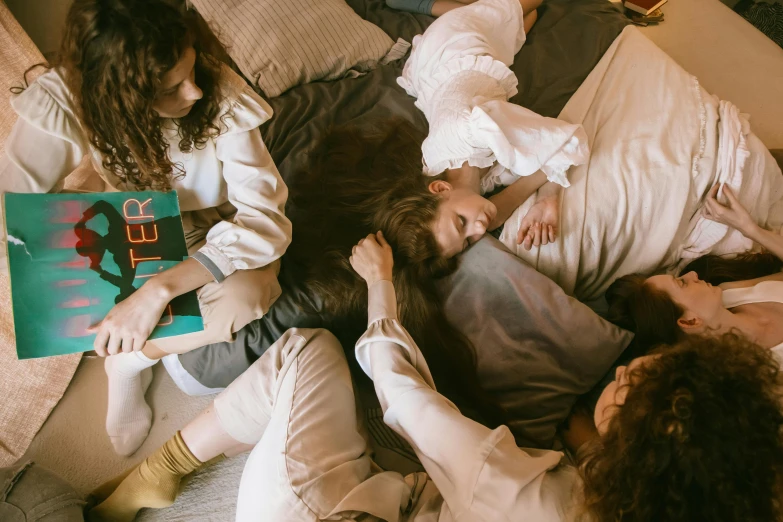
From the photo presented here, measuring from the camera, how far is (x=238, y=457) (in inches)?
44.5

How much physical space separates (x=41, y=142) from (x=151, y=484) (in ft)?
2.10

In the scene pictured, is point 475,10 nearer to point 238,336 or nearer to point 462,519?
point 238,336

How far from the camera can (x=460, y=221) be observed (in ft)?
3.49

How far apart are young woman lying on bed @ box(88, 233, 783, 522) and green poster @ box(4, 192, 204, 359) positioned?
25 cm

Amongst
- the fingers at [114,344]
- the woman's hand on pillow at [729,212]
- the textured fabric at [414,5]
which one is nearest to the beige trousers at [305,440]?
the fingers at [114,344]

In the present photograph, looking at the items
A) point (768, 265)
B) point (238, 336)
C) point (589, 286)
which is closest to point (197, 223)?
point (238, 336)

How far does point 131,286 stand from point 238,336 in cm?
27

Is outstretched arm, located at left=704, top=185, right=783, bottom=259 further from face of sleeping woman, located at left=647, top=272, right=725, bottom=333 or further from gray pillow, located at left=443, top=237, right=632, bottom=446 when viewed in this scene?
gray pillow, located at left=443, top=237, right=632, bottom=446

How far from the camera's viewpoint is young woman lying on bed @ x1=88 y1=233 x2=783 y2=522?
59cm

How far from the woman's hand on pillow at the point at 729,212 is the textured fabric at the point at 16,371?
5.07ft

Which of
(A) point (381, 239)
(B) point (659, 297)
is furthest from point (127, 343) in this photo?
(B) point (659, 297)

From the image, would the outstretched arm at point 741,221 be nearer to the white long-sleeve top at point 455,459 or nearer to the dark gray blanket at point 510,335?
the dark gray blanket at point 510,335

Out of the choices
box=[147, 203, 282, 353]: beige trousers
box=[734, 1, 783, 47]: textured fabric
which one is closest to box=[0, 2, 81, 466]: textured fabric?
box=[147, 203, 282, 353]: beige trousers

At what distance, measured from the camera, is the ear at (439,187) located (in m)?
1.14
